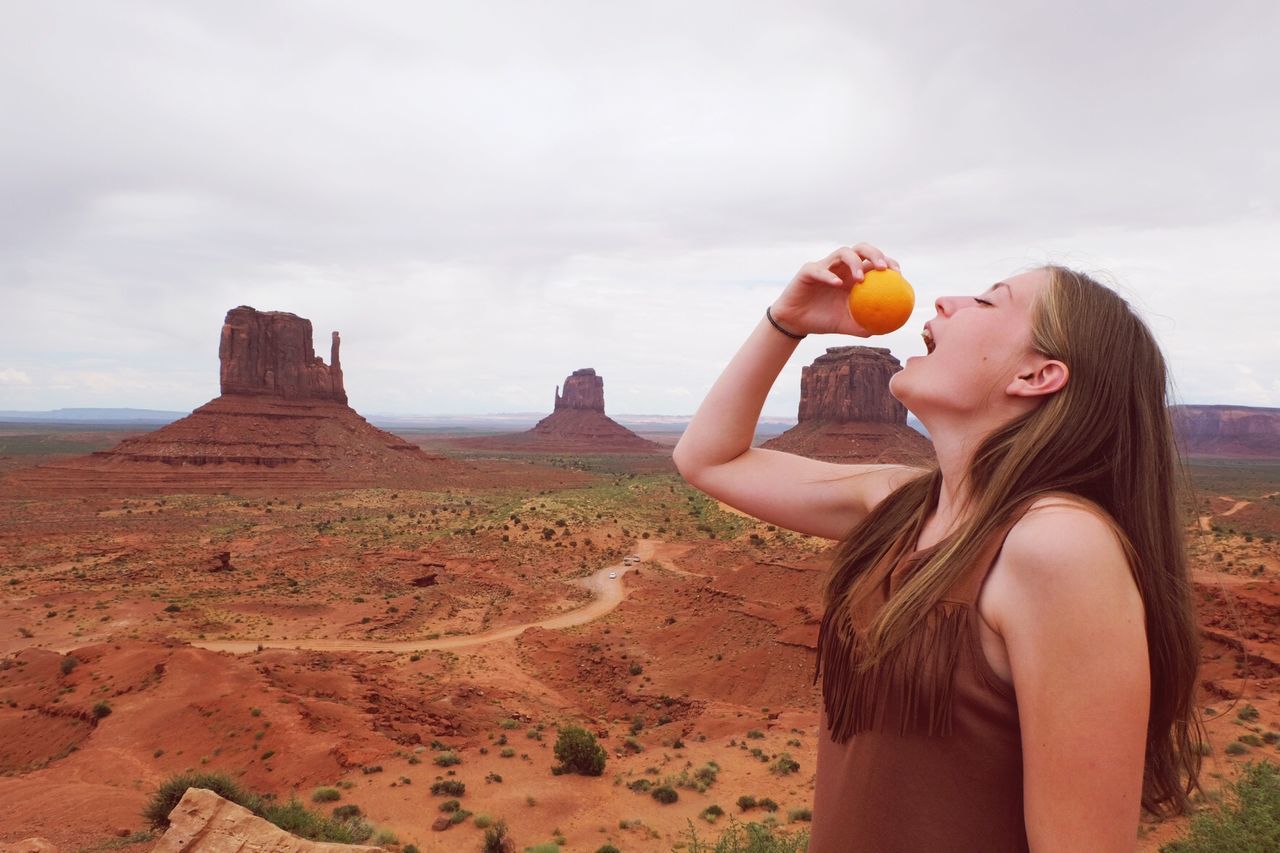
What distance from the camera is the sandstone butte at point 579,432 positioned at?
440 ft

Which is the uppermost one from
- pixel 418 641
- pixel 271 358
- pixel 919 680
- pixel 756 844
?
pixel 271 358

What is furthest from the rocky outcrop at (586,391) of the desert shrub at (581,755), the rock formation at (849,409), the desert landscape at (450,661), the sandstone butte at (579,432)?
the desert shrub at (581,755)

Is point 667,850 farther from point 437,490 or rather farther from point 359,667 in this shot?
point 437,490

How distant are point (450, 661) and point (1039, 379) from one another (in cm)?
1830

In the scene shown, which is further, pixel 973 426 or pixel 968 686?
pixel 973 426

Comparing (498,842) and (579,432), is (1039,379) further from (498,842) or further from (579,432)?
(579,432)

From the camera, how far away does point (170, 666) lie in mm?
13992

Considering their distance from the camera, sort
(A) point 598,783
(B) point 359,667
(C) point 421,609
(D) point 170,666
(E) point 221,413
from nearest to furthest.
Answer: (A) point 598,783 → (D) point 170,666 → (B) point 359,667 → (C) point 421,609 → (E) point 221,413

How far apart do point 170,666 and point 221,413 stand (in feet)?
213

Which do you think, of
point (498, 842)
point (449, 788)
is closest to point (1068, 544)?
point (498, 842)

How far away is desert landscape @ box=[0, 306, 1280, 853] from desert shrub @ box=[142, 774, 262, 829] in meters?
0.17

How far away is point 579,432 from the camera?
477 feet

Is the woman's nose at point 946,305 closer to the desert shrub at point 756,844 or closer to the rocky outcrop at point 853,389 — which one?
the desert shrub at point 756,844

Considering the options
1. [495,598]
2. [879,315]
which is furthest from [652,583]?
[879,315]
